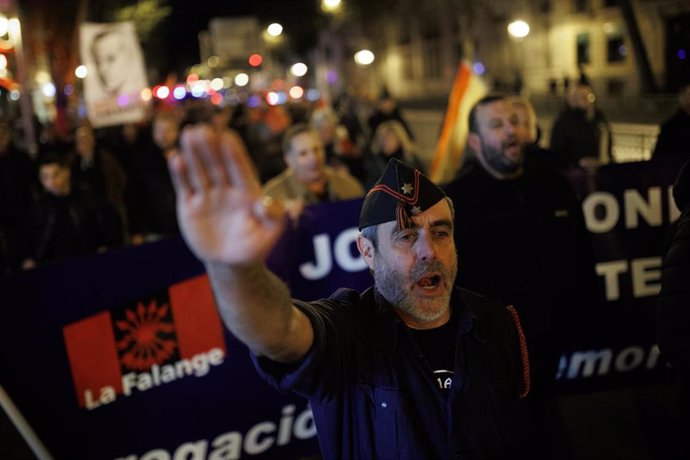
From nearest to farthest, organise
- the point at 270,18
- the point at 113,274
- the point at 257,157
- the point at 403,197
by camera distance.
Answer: the point at 403,197 → the point at 113,274 → the point at 257,157 → the point at 270,18

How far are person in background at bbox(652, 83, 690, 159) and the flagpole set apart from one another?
171 inches

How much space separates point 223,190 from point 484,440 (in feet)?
3.83

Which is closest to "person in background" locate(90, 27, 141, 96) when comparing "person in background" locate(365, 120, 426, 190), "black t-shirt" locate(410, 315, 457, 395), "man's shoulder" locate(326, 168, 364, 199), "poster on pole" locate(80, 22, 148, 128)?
"poster on pole" locate(80, 22, 148, 128)

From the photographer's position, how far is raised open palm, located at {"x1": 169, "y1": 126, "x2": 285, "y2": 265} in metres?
1.60

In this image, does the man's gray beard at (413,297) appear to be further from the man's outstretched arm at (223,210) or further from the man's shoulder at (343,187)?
the man's shoulder at (343,187)

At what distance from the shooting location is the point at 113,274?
4035 mm

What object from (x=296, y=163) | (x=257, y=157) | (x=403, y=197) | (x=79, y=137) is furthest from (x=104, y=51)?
(x=403, y=197)

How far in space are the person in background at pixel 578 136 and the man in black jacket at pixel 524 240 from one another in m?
4.93

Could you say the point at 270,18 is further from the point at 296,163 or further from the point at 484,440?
the point at 484,440

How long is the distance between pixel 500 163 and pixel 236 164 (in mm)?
2568

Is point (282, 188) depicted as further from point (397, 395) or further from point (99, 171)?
point (99, 171)

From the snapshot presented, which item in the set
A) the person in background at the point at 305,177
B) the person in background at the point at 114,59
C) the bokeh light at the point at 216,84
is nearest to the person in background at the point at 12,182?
the person in background at the point at 114,59

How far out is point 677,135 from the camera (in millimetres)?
5691

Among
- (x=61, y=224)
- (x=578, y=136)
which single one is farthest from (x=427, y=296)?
(x=578, y=136)
